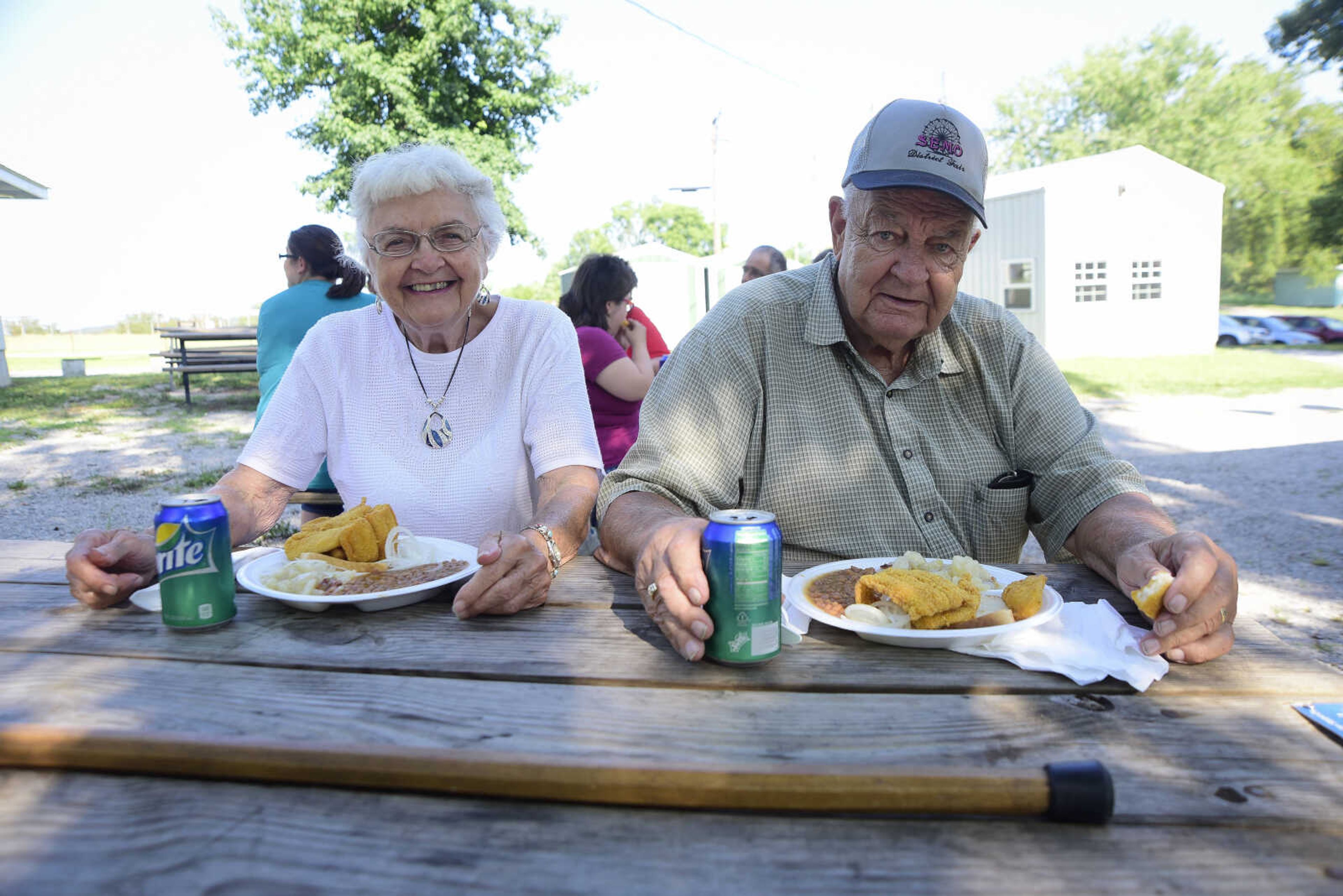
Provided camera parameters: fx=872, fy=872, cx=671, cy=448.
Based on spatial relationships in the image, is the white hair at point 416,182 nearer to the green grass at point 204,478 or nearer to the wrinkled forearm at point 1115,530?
the wrinkled forearm at point 1115,530

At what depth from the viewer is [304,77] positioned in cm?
1714

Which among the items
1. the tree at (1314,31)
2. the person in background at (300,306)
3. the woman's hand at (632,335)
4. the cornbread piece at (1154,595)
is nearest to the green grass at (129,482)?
the person in background at (300,306)

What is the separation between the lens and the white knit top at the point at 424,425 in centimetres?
223

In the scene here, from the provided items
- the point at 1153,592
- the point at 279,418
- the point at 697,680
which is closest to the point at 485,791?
the point at 697,680

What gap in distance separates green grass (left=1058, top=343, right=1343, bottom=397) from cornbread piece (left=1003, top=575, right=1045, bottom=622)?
1084 centimetres

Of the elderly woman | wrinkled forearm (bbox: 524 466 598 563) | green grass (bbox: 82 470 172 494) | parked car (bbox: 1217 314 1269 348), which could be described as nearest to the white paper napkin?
wrinkled forearm (bbox: 524 466 598 563)

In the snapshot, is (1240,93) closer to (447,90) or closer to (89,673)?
(447,90)

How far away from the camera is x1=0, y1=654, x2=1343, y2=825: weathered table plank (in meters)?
1.02

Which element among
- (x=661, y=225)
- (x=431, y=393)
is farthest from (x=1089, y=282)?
(x=661, y=225)

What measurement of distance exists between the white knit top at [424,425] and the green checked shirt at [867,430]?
33 centimetres

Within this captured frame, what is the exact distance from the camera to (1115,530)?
1742 millimetres

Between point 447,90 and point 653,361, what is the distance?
14.4 metres

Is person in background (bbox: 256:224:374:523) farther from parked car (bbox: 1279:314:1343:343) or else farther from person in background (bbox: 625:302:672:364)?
parked car (bbox: 1279:314:1343:343)

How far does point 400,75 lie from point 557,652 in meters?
17.8
